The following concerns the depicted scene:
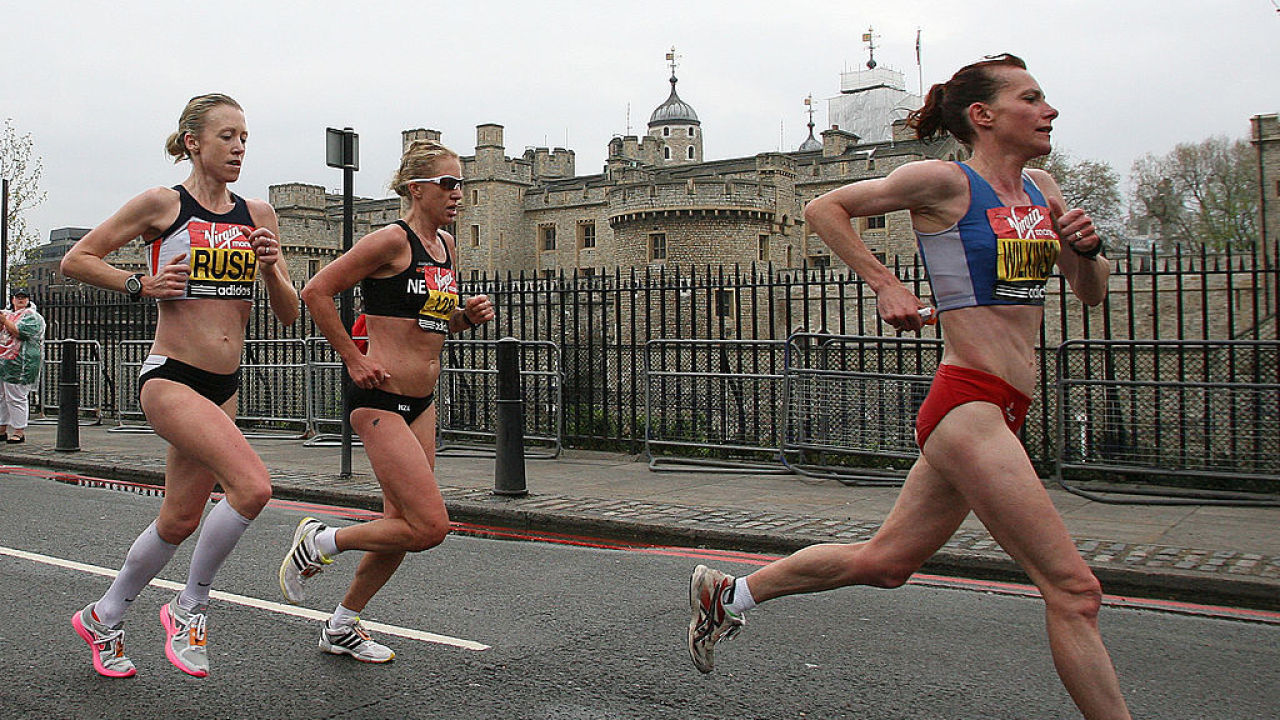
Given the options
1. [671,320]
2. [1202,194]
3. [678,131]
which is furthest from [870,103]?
[671,320]

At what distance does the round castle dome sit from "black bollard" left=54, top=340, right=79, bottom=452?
9495 cm

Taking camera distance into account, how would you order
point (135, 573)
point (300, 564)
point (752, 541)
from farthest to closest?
point (752, 541) → point (300, 564) → point (135, 573)

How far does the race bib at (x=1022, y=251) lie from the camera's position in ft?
10.9

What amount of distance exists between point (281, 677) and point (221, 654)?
48cm

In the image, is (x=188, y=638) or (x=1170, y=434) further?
(x=1170, y=434)

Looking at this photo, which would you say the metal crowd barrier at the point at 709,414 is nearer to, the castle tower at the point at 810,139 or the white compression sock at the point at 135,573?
the white compression sock at the point at 135,573

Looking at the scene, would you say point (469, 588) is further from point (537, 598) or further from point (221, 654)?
point (221, 654)

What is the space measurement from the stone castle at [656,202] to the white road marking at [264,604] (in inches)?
1624

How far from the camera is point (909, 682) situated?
13.7 ft

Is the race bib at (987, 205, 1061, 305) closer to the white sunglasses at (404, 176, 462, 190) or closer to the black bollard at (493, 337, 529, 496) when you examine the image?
the white sunglasses at (404, 176, 462, 190)

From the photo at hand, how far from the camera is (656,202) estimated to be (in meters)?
58.2

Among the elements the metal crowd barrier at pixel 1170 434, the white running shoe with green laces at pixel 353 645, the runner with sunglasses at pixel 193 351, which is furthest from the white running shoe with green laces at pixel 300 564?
the metal crowd barrier at pixel 1170 434

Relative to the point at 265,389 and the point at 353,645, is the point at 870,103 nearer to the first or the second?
the point at 265,389

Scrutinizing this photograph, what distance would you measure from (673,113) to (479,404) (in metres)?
95.5
